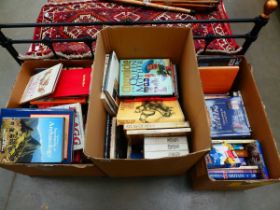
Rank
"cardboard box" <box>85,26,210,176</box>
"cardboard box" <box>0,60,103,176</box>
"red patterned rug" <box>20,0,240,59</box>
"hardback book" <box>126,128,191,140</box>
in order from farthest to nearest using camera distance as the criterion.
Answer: "red patterned rug" <box>20,0,240,59</box> → "cardboard box" <box>0,60,103,176</box> → "hardback book" <box>126,128,191,140</box> → "cardboard box" <box>85,26,210,176</box>

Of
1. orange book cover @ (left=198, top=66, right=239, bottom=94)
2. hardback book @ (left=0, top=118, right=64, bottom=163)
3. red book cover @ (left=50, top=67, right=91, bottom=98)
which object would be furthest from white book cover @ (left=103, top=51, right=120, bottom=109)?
orange book cover @ (left=198, top=66, right=239, bottom=94)

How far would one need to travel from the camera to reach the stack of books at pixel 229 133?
105cm

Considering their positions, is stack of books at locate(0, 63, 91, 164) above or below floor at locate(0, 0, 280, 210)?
above

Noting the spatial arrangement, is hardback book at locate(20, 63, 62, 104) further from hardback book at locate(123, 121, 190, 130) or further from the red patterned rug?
hardback book at locate(123, 121, 190, 130)

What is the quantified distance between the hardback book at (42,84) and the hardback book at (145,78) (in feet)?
1.06

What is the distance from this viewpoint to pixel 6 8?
2008 millimetres

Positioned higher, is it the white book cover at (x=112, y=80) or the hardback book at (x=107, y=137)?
the white book cover at (x=112, y=80)

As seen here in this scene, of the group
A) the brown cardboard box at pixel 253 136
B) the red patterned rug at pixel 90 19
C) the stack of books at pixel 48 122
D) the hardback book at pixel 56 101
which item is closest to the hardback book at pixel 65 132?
the stack of books at pixel 48 122

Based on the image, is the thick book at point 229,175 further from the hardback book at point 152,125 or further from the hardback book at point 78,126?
the hardback book at point 78,126

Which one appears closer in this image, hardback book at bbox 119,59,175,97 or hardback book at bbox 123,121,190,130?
hardback book at bbox 123,121,190,130

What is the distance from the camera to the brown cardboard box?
99cm

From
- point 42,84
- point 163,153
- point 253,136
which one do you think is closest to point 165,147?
point 163,153

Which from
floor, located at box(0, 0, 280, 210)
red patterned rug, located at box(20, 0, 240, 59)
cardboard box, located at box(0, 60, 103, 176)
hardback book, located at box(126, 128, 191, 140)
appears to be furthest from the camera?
red patterned rug, located at box(20, 0, 240, 59)

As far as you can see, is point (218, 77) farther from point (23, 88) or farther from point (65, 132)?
point (23, 88)
